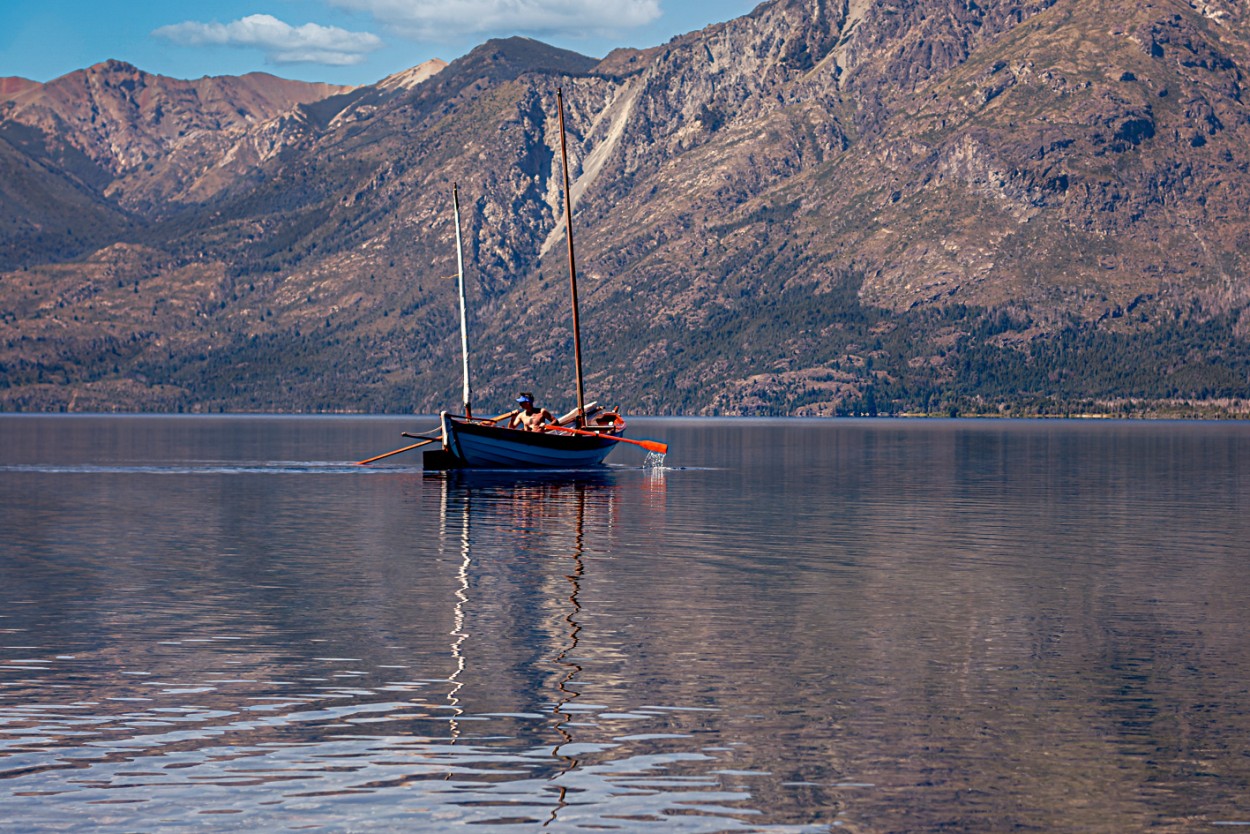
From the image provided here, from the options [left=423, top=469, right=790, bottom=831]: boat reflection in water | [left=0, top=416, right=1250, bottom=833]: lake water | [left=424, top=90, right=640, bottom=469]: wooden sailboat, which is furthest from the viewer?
[left=424, top=90, right=640, bottom=469]: wooden sailboat

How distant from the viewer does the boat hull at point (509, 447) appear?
12825 centimetres

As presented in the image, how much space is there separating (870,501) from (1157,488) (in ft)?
98.9

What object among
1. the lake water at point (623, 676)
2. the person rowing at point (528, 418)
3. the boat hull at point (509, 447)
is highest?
the person rowing at point (528, 418)

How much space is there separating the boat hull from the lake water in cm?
4572

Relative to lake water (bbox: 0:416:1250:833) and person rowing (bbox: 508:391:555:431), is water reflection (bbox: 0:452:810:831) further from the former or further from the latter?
person rowing (bbox: 508:391:555:431)

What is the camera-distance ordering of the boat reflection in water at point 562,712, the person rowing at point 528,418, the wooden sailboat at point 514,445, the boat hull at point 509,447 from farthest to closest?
1. the person rowing at point 528,418
2. the wooden sailboat at point 514,445
3. the boat hull at point 509,447
4. the boat reflection in water at point 562,712

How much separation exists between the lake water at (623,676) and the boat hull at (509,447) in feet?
150

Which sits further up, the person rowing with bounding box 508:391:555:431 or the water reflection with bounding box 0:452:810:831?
the person rowing with bounding box 508:391:555:431

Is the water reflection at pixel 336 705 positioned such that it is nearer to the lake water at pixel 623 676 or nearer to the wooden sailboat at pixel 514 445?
the lake water at pixel 623 676

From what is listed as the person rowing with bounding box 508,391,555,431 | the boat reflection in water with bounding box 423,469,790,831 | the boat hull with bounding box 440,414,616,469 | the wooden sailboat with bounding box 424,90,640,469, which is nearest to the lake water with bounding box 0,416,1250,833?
the boat reflection in water with bounding box 423,469,790,831

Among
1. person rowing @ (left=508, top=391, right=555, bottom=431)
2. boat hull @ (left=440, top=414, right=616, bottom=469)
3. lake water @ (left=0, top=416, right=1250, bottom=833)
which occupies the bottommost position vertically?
lake water @ (left=0, top=416, right=1250, bottom=833)

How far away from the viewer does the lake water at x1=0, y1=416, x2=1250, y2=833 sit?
25.8 m

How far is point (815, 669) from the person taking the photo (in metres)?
37.9

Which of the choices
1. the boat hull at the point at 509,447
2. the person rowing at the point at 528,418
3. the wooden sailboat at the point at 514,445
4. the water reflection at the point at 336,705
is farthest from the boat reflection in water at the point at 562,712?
the person rowing at the point at 528,418
